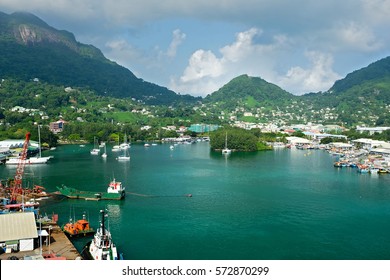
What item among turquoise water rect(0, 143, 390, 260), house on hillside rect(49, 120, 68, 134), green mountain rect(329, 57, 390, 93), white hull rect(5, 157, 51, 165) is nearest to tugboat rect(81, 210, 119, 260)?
turquoise water rect(0, 143, 390, 260)

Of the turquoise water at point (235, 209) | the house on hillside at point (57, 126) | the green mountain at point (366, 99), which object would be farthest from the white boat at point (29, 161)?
the green mountain at point (366, 99)

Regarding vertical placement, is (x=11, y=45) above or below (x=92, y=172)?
above

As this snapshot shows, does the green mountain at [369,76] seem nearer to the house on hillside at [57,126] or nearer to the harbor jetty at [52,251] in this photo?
the house on hillside at [57,126]

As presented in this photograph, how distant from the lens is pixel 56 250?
48.8 feet

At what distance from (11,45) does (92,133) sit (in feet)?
315

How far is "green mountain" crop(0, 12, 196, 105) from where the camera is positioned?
436 feet

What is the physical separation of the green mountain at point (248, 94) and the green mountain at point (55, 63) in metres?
17.3

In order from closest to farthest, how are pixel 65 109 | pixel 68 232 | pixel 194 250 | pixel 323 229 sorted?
pixel 194 250 → pixel 68 232 → pixel 323 229 → pixel 65 109

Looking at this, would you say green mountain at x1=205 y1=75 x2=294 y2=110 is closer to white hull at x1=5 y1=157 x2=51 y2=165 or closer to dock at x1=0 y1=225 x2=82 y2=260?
white hull at x1=5 y1=157 x2=51 y2=165

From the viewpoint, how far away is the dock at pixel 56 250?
45.3 ft

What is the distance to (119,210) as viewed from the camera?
879 inches

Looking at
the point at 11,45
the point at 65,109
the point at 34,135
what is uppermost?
the point at 11,45

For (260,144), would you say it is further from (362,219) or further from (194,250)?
(194,250)

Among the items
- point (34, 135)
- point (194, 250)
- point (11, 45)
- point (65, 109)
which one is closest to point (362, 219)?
point (194, 250)
